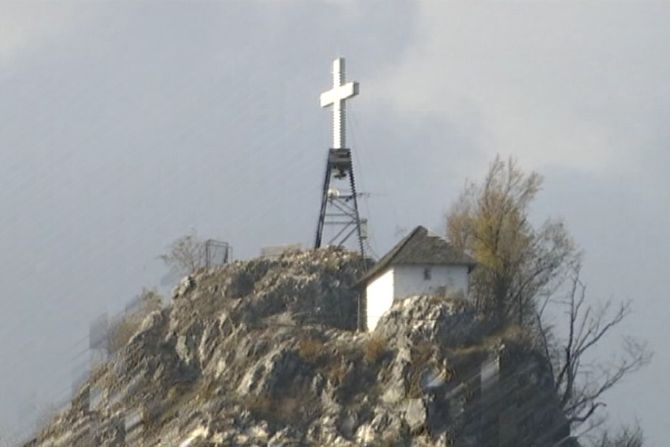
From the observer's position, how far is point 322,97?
75.4 meters

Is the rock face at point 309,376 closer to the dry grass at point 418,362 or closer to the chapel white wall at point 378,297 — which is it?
the dry grass at point 418,362

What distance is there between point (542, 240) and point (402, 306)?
9.61m

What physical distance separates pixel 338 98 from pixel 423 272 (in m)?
10.6

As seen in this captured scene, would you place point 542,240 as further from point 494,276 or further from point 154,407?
point 154,407

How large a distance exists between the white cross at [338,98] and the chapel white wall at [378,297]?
26.6 ft

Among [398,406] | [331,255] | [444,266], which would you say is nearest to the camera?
[398,406]

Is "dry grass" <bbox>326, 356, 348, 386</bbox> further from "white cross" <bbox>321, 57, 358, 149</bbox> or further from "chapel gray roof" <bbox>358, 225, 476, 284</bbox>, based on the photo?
"white cross" <bbox>321, 57, 358, 149</bbox>

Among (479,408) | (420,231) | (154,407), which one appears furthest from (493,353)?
(154,407)

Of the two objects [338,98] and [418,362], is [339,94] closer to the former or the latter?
[338,98]

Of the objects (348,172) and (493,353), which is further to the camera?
(348,172)

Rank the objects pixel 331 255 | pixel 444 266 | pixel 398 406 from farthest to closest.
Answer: pixel 331 255
pixel 444 266
pixel 398 406

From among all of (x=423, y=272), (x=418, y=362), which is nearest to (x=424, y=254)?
(x=423, y=272)

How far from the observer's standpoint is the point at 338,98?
245ft

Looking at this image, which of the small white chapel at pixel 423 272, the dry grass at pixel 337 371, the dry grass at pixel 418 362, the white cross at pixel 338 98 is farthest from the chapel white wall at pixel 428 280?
the white cross at pixel 338 98
